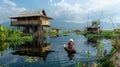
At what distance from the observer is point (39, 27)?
156 ft

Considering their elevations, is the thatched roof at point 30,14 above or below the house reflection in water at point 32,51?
above

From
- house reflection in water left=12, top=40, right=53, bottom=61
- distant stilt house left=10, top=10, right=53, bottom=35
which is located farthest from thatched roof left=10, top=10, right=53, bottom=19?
house reflection in water left=12, top=40, right=53, bottom=61

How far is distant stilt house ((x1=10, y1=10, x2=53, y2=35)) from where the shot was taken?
45.5 metres

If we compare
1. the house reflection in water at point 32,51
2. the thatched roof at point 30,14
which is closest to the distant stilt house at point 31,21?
the thatched roof at point 30,14

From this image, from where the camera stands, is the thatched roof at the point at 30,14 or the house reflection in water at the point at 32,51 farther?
the thatched roof at the point at 30,14

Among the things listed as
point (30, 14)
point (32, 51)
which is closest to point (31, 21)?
point (30, 14)

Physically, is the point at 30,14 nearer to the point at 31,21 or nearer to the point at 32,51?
the point at 31,21

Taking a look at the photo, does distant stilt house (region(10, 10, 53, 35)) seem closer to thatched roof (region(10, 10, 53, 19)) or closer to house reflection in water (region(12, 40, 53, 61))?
thatched roof (region(10, 10, 53, 19))

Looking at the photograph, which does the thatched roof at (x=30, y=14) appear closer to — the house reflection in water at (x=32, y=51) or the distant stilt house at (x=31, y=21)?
the distant stilt house at (x=31, y=21)

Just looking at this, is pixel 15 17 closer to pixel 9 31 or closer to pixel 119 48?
pixel 9 31

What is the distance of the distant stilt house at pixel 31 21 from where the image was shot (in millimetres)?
A: 45531

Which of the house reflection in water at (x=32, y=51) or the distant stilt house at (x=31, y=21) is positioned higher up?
the distant stilt house at (x=31, y=21)

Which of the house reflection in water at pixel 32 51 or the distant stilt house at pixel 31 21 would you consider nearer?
the house reflection in water at pixel 32 51

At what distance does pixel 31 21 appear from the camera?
45719 millimetres
